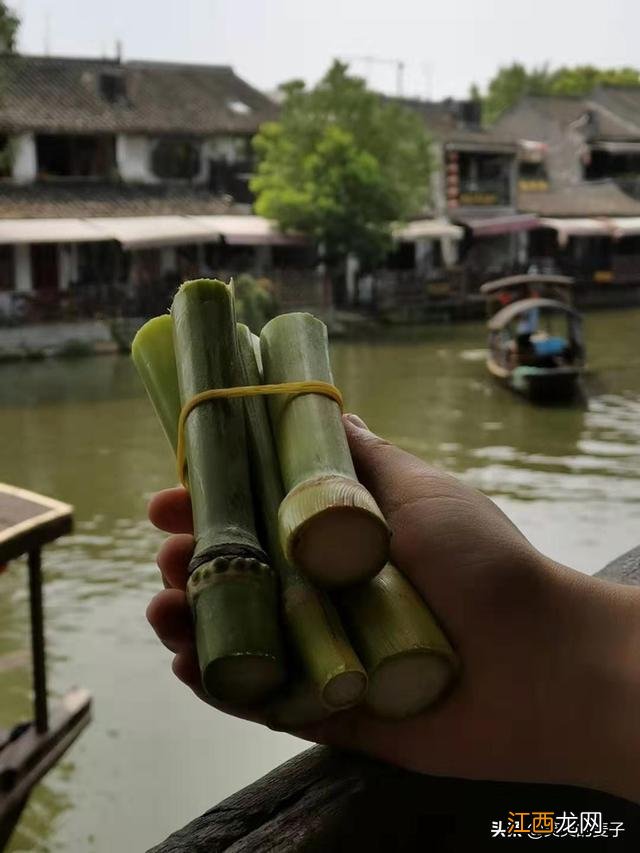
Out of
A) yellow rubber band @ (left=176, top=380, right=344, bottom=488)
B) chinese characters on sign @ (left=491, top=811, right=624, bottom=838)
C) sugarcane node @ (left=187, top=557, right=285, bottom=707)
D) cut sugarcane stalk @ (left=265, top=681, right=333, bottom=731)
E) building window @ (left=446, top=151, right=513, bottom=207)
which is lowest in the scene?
chinese characters on sign @ (left=491, top=811, right=624, bottom=838)

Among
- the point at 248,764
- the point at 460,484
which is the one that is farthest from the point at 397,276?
the point at 460,484

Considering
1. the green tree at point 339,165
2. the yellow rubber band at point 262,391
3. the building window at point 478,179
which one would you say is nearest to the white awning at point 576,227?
the building window at point 478,179

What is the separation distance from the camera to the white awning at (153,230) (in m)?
16.7

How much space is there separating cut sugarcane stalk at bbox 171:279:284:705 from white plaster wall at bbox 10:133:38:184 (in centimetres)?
1822

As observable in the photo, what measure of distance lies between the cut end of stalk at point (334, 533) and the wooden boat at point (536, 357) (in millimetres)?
11542

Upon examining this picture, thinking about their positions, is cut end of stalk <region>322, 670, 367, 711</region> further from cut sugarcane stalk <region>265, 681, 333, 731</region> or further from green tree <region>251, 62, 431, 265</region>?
green tree <region>251, 62, 431, 265</region>

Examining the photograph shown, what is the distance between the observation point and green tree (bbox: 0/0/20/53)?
595 inches

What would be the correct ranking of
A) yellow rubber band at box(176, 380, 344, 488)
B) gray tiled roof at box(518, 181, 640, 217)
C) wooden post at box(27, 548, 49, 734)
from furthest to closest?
gray tiled roof at box(518, 181, 640, 217) < wooden post at box(27, 548, 49, 734) < yellow rubber band at box(176, 380, 344, 488)

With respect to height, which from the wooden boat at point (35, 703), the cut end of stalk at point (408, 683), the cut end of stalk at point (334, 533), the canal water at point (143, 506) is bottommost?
the canal water at point (143, 506)

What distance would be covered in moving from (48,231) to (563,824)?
16.5 meters

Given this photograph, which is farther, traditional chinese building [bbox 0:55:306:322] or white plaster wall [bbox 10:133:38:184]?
white plaster wall [bbox 10:133:38:184]

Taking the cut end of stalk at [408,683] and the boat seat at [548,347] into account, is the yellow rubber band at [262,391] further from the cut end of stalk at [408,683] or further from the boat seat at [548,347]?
the boat seat at [548,347]

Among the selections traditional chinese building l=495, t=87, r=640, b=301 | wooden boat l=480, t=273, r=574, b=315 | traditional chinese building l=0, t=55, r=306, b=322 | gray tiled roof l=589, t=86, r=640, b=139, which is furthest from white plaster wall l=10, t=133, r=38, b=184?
gray tiled roof l=589, t=86, r=640, b=139

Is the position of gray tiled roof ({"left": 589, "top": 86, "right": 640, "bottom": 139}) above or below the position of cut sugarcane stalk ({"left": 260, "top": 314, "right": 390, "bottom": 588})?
above
